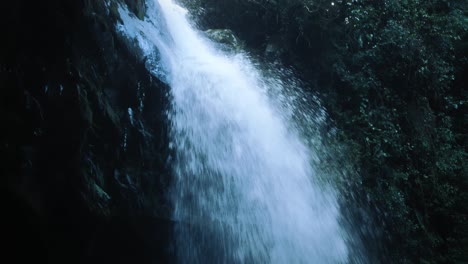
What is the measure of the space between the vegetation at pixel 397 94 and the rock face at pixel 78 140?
423cm

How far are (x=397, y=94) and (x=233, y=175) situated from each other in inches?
189

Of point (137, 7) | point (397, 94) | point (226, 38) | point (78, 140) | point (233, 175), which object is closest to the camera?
point (78, 140)

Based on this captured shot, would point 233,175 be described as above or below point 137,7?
below

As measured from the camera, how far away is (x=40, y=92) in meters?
3.99

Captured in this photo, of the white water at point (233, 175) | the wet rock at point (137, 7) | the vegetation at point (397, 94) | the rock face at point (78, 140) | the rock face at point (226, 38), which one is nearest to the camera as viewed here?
the rock face at point (78, 140)

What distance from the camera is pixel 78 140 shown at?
4324mm

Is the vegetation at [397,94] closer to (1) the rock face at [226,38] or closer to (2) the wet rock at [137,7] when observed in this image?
(1) the rock face at [226,38]

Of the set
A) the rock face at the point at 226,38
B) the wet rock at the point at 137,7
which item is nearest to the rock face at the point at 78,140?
the wet rock at the point at 137,7

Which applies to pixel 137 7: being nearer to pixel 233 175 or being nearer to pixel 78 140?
pixel 78 140

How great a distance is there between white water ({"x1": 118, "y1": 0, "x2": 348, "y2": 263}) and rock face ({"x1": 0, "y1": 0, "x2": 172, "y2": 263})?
385 millimetres

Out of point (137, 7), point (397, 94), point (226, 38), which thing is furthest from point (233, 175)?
point (397, 94)

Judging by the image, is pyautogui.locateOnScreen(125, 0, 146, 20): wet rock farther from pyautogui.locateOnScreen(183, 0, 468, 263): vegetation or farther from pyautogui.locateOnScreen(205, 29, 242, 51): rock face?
pyautogui.locateOnScreen(183, 0, 468, 263): vegetation

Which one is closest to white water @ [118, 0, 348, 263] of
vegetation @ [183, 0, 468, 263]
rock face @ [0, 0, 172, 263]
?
rock face @ [0, 0, 172, 263]

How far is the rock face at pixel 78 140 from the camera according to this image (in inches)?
149
